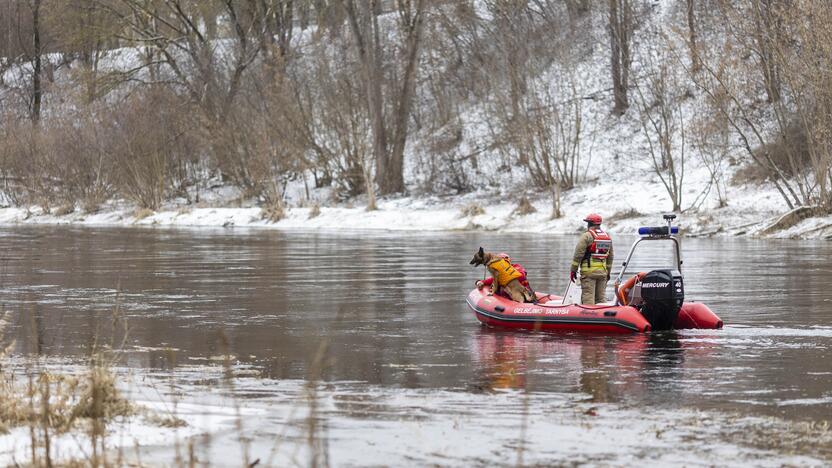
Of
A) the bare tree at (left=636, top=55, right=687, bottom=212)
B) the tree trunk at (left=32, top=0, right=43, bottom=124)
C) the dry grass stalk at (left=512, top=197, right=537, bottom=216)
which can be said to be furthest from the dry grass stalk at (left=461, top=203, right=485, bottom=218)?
the tree trunk at (left=32, top=0, right=43, bottom=124)

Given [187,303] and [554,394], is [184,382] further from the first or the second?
[187,303]

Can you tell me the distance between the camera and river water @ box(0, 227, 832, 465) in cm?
885

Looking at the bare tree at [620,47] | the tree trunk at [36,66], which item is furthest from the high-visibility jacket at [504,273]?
the tree trunk at [36,66]

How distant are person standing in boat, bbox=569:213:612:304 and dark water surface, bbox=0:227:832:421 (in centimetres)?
95

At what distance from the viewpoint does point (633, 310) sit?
14.5 metres

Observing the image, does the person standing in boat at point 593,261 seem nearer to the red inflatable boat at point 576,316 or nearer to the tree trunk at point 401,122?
the red inflatable boat at point 576,316

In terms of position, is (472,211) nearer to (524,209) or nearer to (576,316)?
(524,209)

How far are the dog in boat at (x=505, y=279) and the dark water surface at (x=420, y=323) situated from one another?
64cm

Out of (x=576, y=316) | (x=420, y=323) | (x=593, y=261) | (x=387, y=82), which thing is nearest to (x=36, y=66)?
(x=387, y=82)

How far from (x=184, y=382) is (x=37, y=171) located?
5334 cm

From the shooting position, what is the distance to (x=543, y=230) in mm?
40781

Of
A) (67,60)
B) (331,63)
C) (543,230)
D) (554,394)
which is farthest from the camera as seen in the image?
(67,60)

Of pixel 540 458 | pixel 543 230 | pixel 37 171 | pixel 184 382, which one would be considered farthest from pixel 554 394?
pixel 37 171

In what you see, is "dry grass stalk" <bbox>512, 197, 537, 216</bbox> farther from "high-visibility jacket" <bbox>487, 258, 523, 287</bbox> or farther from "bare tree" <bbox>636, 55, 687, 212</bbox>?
"high-visibility jacket" <bbox>487, 258, 523, 287</bbox>
